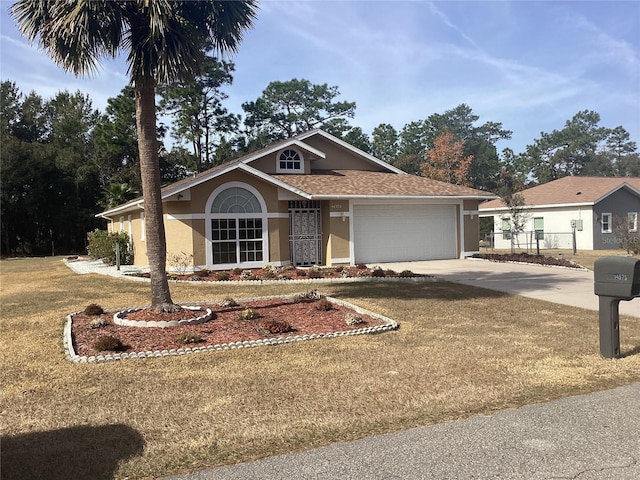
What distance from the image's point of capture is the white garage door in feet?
67.2

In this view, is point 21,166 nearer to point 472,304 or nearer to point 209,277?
point 209,277

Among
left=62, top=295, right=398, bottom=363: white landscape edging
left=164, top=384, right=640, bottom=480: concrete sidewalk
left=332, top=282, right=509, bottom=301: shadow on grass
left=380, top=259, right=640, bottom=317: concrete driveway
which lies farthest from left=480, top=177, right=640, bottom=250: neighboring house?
left=164, top=384, right=640, bottom=480: concrete sidewalk

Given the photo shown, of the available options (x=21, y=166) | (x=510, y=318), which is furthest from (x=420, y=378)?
(x=21, y=166)

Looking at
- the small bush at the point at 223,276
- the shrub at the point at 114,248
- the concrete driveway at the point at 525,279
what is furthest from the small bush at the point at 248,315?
the shrub at the point at 114,248

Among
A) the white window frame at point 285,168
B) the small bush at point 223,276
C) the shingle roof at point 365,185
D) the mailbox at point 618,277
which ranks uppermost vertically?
Answer: the white window frame at point 285,168

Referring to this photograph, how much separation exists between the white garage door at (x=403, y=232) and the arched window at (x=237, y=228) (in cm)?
412

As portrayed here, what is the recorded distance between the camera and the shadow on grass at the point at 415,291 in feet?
39.0

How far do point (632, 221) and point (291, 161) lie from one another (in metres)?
21.6

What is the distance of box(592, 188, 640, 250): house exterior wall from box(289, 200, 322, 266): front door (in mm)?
17941

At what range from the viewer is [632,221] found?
30500 millimetres

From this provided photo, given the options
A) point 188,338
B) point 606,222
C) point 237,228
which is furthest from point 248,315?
point 606,222

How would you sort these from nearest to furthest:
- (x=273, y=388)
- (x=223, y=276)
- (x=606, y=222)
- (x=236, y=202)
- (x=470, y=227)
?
(x=273, y=388)
(x=223, y=276)
(x=236, y=202)
(x=470, y=227)
(x=606, y=222)

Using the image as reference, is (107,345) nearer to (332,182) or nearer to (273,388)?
(273,388)

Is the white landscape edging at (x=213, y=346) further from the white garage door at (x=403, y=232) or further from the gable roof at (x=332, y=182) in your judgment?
the white garage door at (x=403, y=232)
